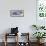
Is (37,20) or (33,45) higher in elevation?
(37,20)

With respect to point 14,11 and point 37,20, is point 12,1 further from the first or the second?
point 37,20

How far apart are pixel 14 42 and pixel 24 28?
0.75 m

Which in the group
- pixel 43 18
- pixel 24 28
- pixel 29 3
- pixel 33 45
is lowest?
pixel 33 45

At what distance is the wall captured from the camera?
6.61 meters

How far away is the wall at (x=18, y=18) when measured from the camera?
6609 mm

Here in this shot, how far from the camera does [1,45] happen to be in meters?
6.04

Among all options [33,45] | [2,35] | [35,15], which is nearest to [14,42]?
[2,35]

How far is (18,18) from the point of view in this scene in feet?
21.9

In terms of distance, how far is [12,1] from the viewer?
660cm

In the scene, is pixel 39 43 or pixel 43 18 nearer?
pixel 39 43

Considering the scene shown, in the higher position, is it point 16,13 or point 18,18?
point 16,13

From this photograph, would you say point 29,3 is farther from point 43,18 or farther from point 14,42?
point 14,42

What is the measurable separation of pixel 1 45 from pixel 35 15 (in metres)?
1.93

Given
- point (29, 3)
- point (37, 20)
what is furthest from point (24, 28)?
point (29, 3)
